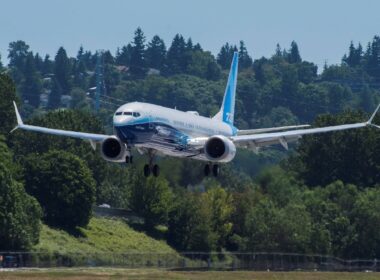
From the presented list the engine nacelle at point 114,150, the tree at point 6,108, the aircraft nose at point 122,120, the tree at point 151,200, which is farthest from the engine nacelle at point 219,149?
the tree at point 6,108

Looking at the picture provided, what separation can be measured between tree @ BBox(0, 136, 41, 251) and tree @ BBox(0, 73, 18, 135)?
132 feet

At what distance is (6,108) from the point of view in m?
192

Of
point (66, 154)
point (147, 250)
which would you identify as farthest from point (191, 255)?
point (66, 154)

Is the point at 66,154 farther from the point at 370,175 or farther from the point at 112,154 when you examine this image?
the point at 112,154

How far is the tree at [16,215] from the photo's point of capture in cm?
13562

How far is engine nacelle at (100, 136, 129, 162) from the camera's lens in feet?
320

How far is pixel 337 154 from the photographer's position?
7387 inches

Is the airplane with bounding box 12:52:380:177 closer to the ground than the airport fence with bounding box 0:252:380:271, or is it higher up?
higher up

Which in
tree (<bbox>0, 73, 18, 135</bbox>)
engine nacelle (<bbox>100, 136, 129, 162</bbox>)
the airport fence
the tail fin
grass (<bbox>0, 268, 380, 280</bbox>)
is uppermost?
tree (<bbox>0, 73, 18, 135</bbox>)

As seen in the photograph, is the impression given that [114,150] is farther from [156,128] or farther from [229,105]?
[229,105]

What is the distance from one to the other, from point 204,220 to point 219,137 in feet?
186

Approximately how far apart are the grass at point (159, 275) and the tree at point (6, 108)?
265 feet

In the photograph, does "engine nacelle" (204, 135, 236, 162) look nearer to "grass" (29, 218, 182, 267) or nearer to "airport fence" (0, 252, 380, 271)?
"airport fence" (0, 252, 380, 271)

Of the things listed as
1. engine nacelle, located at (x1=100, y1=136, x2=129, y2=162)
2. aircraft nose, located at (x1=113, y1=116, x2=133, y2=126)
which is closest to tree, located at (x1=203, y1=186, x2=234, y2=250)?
engine nacelle, located at (x1=100, y1=136, x2=129, y2=162)
